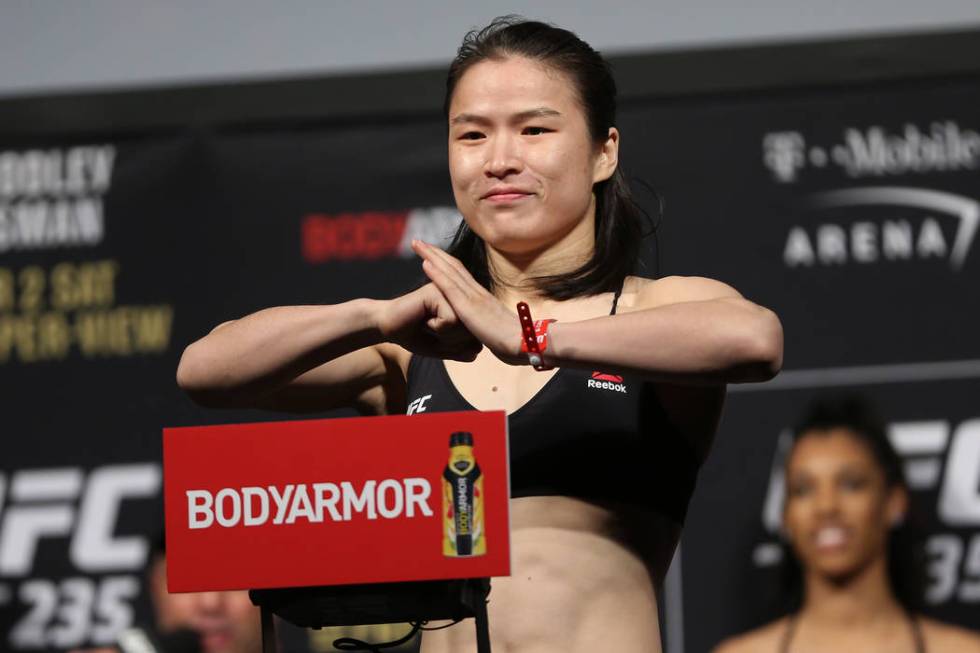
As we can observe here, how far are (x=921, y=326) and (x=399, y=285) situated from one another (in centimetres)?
114

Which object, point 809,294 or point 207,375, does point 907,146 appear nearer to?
point 809,294

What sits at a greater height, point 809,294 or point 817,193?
point 817,193

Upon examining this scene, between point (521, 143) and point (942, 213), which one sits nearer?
point (521, 143)

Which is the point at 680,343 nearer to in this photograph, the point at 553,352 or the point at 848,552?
the point at 553,352

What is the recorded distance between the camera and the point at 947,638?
10.2ft

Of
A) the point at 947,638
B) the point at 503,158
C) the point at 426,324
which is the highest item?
the point at 503,158

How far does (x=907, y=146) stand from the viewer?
3.31 meters

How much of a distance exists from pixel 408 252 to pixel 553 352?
1.75 metres

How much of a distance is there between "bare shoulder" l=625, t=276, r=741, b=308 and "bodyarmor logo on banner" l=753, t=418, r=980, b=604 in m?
1.27

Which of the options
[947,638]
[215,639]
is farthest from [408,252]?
[947,638]

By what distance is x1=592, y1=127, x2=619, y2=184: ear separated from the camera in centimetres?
214

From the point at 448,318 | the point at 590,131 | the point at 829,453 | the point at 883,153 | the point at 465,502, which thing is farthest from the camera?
the point at 883,153

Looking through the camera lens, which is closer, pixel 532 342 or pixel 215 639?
pixel 532 342

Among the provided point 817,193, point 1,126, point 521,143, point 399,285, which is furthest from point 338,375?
point 1,126
